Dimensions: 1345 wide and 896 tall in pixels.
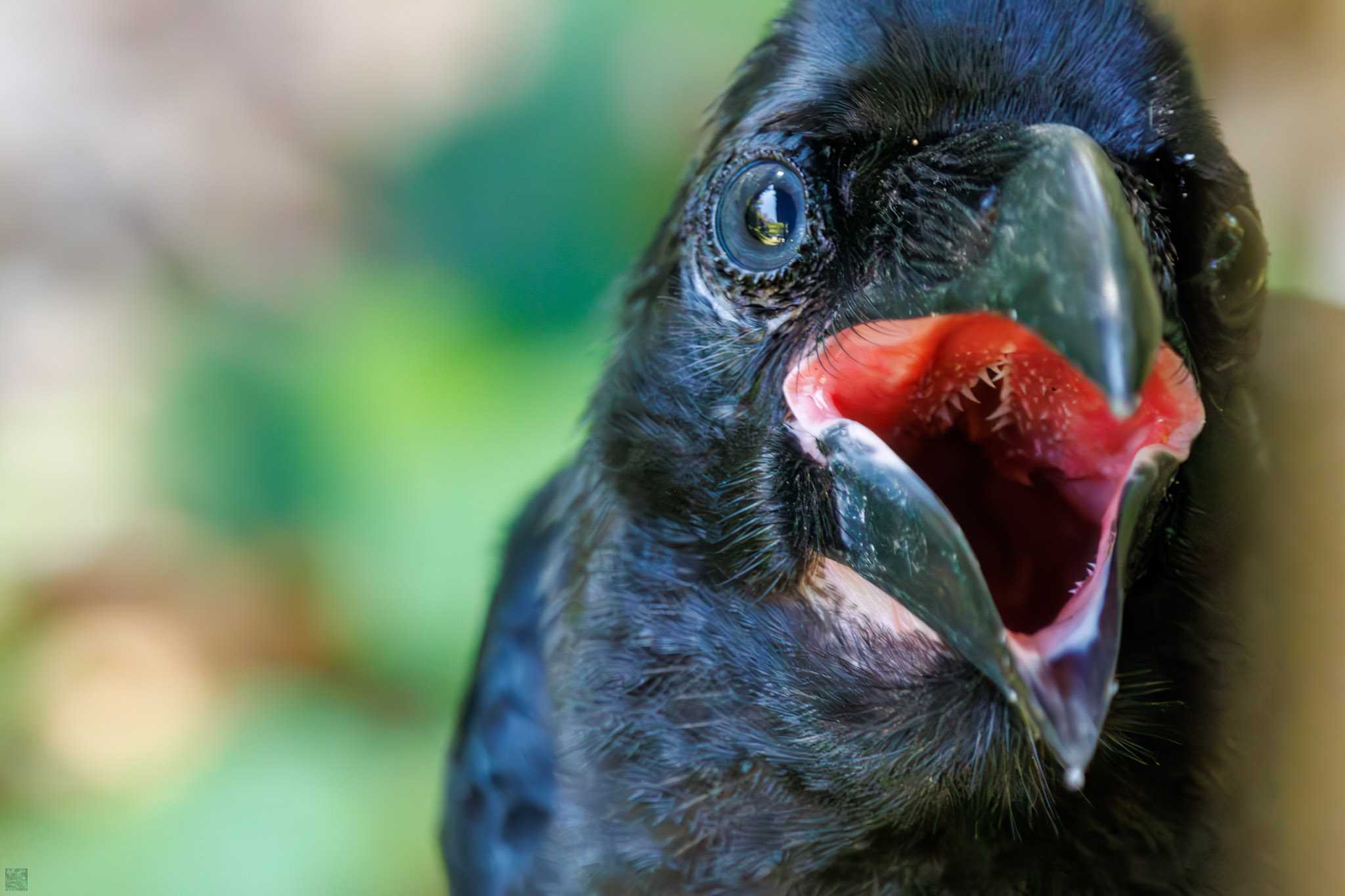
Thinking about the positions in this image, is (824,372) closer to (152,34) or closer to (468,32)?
(468,32)

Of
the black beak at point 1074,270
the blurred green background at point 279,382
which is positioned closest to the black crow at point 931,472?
the black beak at point 1074,270

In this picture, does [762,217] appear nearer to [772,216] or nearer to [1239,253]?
[772,216]

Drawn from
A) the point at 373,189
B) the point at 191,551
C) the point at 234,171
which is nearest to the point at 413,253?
the point at 373,189

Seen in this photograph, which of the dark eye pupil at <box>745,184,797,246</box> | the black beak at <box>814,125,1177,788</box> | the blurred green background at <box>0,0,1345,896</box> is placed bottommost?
the black beak at <box>814,125,1177,788</box>

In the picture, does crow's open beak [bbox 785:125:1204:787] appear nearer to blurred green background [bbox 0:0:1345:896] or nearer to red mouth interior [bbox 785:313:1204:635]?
red mouth interior [bbox 785:313:1204:635]

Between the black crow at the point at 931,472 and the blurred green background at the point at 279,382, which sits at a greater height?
the blurred green background at the point at 279,382

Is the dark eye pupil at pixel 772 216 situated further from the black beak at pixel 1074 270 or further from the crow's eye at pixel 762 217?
the black beak at pixel 1074 270

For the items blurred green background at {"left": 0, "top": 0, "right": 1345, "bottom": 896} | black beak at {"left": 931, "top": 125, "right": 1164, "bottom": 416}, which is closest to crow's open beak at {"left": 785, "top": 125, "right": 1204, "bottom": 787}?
black beak at {"left": 931, "top": 125, "right": 1164, "bottom": 416}
